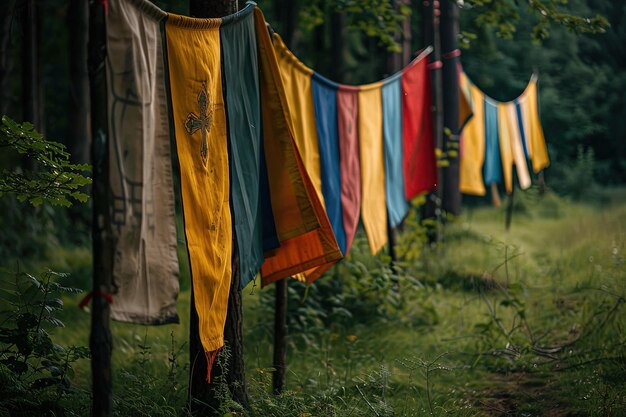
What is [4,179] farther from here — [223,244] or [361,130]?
[361,130]

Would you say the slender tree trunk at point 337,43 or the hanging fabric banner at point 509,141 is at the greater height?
the slender tree trunk at point 337,43

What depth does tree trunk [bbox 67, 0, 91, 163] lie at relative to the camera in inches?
295

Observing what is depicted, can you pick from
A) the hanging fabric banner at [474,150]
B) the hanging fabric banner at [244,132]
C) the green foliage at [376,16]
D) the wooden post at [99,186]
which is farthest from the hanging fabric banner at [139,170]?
the hanging fabric banner at [474,150]

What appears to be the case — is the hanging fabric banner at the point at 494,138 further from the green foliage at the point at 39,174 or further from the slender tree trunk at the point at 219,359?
the green foliage at the point at 39,174

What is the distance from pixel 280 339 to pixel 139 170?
2109mm

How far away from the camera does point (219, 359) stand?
11.7 feet

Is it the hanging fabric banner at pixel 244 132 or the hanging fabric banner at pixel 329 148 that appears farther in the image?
the hanging fabric banner at pixel 329 148

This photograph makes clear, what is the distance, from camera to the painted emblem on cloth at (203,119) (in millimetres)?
3021

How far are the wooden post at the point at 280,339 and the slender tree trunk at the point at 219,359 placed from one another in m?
0.60

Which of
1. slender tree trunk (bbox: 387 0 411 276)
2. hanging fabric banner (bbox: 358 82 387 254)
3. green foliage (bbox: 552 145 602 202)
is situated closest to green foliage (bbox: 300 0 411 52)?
slender tree trunk (bbox: 387 0 411 276)

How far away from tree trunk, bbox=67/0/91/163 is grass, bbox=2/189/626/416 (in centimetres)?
124

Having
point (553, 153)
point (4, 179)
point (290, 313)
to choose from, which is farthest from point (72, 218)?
point (553, 153)

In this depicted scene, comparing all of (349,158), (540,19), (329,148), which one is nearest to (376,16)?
(540,19)

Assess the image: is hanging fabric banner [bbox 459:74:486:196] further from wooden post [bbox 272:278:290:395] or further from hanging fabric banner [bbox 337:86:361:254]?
wooden post [bbox 272:278:290:395]
